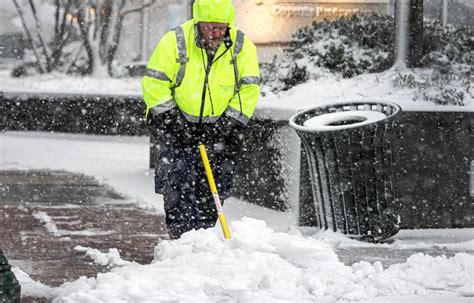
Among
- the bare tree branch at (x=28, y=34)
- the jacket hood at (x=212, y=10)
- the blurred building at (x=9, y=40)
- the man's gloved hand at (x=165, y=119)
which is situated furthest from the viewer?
the blurred building at (x=9, y=40)

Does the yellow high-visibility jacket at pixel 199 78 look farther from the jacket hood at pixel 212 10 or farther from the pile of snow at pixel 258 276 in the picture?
the pile of snow at pixel 258 276

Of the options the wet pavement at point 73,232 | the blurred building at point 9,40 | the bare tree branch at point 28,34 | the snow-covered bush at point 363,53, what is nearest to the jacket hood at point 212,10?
the wet pavement at point 73,232

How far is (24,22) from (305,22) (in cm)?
1566

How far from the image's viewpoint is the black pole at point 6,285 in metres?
5.17

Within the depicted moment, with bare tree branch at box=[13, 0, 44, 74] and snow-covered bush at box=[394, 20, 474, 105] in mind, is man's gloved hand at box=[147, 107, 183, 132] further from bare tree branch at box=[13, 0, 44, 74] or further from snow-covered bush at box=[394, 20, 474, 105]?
bare tree branch at box=[13, 0, 44, 74]

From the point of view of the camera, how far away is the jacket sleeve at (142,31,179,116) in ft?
24.3

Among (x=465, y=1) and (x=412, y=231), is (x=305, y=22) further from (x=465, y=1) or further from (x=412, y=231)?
(x=412, y=231)

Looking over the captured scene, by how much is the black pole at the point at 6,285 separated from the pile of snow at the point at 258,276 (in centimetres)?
65

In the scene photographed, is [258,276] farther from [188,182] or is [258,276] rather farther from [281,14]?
[281,14]

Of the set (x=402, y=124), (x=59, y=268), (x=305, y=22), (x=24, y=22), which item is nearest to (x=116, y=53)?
(x=24, y=22)

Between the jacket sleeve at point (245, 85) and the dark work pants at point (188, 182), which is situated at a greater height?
the jacket sleeve at point (245, 85)

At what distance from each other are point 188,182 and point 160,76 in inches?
29.7

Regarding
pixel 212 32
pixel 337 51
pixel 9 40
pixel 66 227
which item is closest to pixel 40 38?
pixel 9 40

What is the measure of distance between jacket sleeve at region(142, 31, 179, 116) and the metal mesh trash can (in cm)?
126
